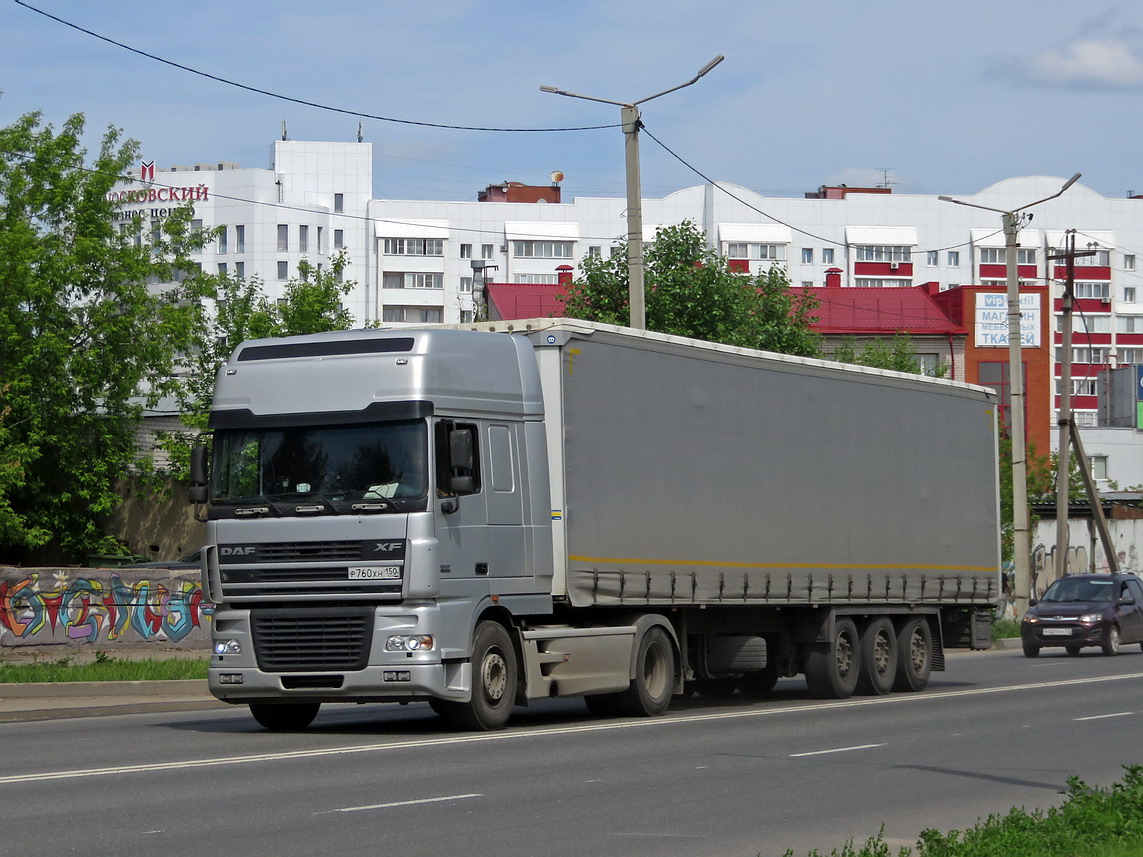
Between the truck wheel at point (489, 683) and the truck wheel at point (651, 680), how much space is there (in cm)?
174

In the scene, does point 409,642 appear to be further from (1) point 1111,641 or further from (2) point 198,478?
(1) point 1111,641

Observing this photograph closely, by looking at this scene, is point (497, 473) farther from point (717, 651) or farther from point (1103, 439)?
point (1103, 439)

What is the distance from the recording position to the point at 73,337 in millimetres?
37906

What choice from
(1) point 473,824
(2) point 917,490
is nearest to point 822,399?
(2) point 917,490

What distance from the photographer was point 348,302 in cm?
12875

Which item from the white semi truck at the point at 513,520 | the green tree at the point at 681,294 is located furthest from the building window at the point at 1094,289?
the white semi truck at the point at 513,520

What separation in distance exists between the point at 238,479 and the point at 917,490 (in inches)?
390

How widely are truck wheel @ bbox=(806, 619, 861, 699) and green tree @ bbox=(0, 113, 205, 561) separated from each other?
2143 centimetres

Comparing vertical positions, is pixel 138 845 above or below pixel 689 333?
below

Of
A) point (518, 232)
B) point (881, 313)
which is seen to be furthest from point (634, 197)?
point (518, 232)

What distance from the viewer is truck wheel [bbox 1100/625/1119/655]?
31.9 metres

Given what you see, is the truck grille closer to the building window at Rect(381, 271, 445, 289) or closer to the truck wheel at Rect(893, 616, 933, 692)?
the truck wheel at Rect(893, 616, 933, 692)

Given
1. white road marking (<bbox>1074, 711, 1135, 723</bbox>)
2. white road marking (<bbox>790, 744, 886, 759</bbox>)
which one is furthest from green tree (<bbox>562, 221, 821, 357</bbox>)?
white road marking (<bbox>790, 744, 886, 759</bbox>)

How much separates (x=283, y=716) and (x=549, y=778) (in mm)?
5151
